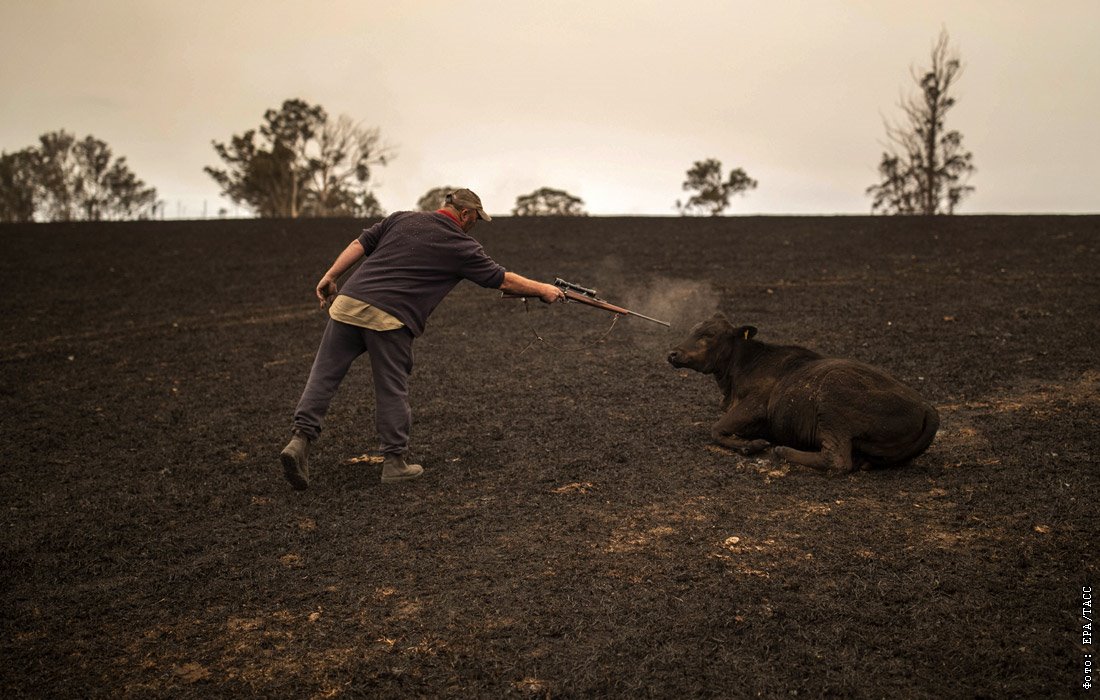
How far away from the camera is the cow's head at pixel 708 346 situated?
303 inches

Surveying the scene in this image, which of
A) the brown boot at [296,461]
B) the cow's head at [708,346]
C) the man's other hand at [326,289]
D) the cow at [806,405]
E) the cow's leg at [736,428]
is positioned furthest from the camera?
the cow's head at [708,346]

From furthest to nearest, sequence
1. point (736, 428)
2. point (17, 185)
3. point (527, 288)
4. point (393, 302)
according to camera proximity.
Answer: point (17, 185) < point (736, 428) < point (527, 288) < point (393, 302)

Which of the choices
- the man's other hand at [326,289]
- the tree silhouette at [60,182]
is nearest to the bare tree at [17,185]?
the tree silhouette at [60,182]

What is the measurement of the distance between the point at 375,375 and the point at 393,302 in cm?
63

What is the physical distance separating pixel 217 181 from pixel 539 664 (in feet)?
180

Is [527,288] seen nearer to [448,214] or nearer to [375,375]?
[448,214]

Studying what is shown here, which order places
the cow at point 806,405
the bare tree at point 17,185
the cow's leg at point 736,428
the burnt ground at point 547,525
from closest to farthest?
the burnt ground at point 547,525
the cow at point 806,405
the cow's leg at point 736,428
the bare tree at point 17,185

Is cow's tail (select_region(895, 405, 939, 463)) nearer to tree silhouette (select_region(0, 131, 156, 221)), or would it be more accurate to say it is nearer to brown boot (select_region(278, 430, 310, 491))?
brown boot (select_region(278, 430, 310, 491))

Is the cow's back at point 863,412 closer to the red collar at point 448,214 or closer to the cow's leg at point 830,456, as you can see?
the cow's leg at point 830,456

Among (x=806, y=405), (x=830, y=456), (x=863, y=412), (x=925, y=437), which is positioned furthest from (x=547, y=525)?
(x=925, y=437)

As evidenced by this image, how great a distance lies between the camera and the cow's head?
7.69m

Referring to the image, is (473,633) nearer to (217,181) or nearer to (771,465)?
(771,465)

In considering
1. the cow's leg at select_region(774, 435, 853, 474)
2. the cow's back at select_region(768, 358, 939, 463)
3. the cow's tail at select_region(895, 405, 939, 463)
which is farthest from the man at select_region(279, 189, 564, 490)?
the cow's tail at select_region(895, 405, 939, 463)

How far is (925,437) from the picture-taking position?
6.35m
